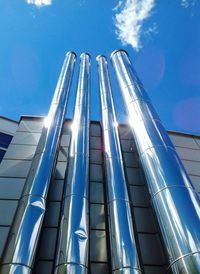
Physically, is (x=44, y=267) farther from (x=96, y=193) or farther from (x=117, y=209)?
(x=96, y=193)

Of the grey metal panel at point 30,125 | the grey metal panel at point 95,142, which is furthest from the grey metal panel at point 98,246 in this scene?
the grey metal panel at point 30,125

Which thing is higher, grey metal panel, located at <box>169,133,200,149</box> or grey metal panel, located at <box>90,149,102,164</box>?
grey metal panel, located at <box>169,133,200,149</box>

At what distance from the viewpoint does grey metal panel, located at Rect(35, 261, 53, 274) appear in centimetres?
393

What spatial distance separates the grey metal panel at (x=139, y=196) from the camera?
5.36 m

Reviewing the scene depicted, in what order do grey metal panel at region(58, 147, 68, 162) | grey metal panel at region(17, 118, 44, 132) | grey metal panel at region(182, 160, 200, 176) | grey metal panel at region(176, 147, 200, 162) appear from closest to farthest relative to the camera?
grey metal panel at region(58, 147, 68, 162) → grey metal panel at region(182, 160, 200, 176) → grey metal panel at region(176, 147, 200, 162) → grey metal panel at region(17, 118, 44, 132)

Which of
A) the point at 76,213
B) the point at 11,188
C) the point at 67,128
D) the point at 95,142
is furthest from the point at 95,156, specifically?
the point at 76,213

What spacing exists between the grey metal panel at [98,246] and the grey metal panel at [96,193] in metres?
0.82

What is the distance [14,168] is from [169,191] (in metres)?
4.03

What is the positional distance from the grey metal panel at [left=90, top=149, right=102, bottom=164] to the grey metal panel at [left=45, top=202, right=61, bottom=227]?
173 centimetres

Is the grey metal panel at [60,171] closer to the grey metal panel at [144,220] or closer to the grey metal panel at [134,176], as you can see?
the grey metal panel at [134,176]

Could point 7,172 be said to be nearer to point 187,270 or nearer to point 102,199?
point 102,199

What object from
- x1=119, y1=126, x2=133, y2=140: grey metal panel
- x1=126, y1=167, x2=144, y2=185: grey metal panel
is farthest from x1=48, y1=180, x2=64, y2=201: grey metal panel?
x1=119, y1=126, x2=133, y2=140: grey metal panel

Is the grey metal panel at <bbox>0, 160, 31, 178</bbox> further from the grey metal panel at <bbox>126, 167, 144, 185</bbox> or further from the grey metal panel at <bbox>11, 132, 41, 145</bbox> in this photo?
the grey metal panel at <bbox>126, 167, 144, 185</bbox>

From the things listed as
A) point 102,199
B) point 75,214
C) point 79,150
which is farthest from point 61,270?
point 79,150
